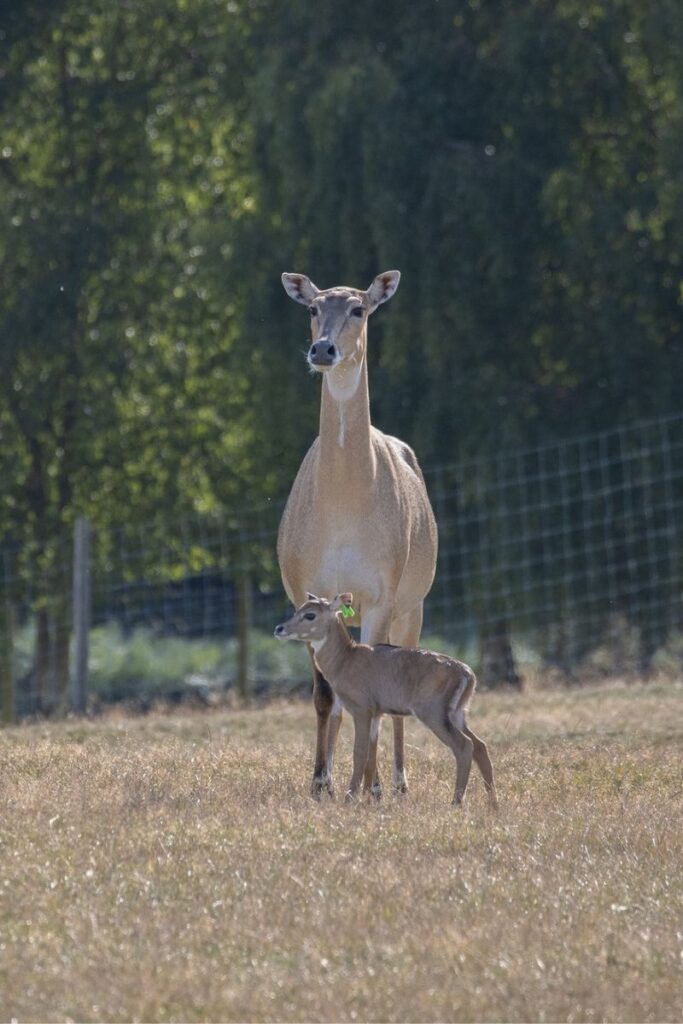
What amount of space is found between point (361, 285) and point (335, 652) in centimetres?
985

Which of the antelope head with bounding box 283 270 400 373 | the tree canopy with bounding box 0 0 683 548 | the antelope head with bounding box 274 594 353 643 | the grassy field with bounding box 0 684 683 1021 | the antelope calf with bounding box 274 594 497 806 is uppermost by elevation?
the tree canopy with bounding box 0 0 683 548

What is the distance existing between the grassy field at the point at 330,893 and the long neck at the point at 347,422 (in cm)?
154

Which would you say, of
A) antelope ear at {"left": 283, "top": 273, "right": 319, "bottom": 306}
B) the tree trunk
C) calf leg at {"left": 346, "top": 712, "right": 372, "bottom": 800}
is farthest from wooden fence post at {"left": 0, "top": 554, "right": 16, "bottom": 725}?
calf leg at {"left": 346, "top": 712, "right": 372, "bottom": 800}

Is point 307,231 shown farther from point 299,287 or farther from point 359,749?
point 359,749

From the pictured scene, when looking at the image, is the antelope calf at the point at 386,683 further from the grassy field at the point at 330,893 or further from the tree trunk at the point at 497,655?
the tree trunk at the point at 497,655

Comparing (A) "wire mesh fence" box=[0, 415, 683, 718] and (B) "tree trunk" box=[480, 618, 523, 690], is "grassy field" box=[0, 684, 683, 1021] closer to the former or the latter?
(A) "wire mesh fence" box=[0, 415, 683, 718]

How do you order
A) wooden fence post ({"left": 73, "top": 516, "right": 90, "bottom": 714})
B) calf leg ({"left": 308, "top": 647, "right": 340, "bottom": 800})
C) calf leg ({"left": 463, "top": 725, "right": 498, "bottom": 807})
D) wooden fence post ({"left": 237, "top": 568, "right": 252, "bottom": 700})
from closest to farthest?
calf leg ({"left": 463, "top": 725, "right": 498, "bottom": 807}) < calf leg ({"left": 308, "top": 647, "right": 340, "bottom": 800}) < wooden fence post ({"left": 73, "top": 516, "right": 90, "bottom": 714}) < wooden fence post ({"left": 237, "top": 568, "right": 252, "bottom": 700})

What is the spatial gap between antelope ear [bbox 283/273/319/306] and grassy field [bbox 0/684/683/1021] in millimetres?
2419

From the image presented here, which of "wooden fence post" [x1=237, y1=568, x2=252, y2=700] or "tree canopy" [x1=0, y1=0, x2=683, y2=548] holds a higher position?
"tree canopy" [x1=0, y1=0, x2=683, y2=548]

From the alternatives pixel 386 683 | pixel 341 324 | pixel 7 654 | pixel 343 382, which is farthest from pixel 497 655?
pixel 386 683

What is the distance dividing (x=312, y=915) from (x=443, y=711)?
7.79ft

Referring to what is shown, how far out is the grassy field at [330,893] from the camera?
5578 mm

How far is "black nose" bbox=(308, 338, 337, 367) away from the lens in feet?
30.3

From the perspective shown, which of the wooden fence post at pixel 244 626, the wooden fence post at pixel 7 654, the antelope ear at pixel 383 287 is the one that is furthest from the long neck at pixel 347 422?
the wooden fence post at pixel 7 654
